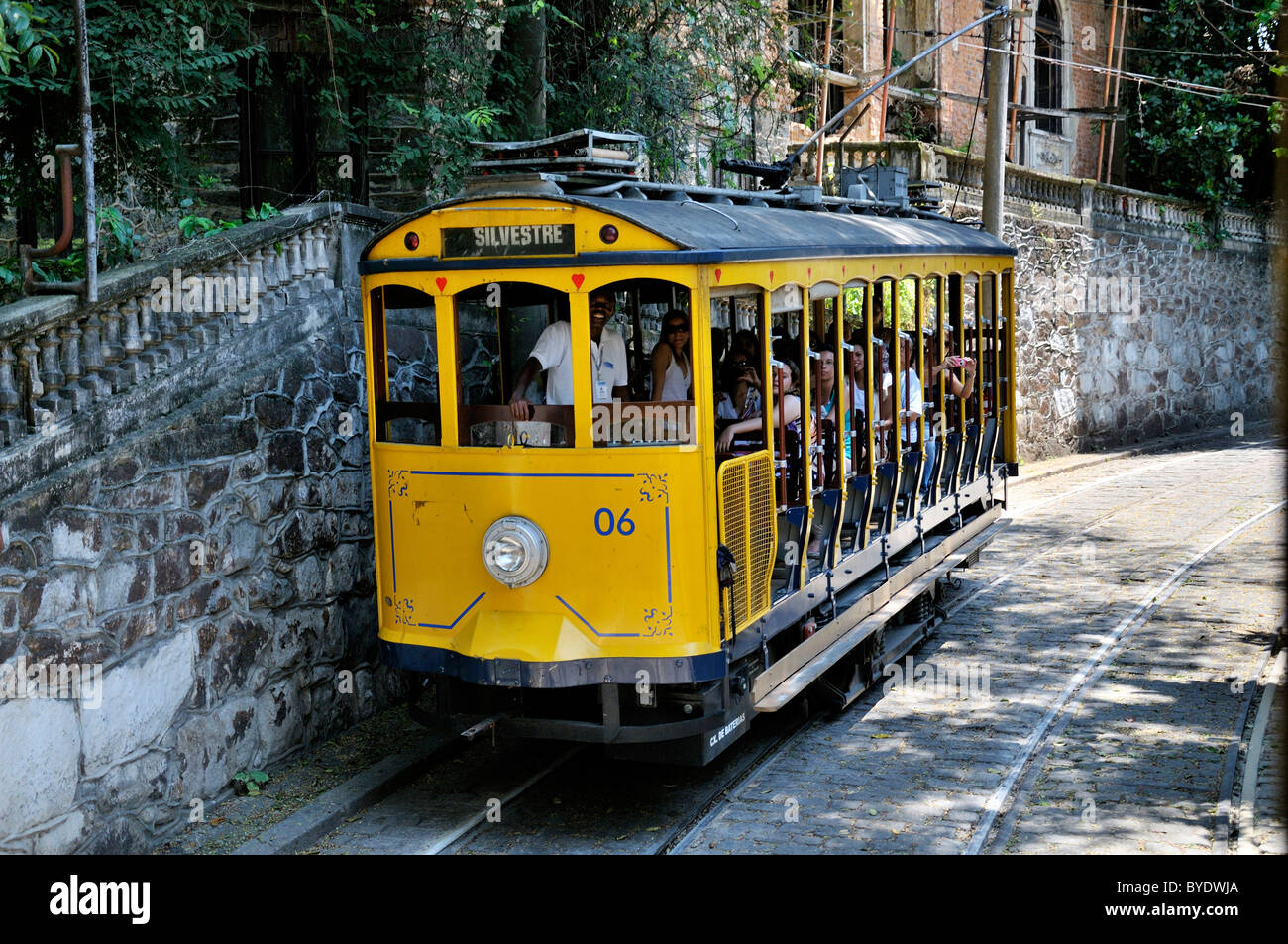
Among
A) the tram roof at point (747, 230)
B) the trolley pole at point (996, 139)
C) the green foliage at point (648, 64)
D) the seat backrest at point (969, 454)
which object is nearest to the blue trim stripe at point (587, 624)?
the tram roof at point (747, 230)

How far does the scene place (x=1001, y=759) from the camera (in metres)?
8.56

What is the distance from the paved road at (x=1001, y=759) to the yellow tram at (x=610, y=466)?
662mm

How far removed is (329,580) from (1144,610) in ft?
24.4

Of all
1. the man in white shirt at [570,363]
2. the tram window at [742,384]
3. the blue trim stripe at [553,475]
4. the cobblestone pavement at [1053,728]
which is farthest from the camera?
the tram window at [742,384]

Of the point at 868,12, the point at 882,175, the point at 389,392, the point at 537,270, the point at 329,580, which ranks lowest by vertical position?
the point at 329,580

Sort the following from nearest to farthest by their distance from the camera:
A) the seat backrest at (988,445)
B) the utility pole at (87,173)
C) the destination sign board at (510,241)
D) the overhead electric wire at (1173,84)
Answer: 1. the utility pole at (87,173)
2. the destination sign board at (510,241)
3. the seat backrest at (988,445)
4. the overhead electric wire at (1173,84)

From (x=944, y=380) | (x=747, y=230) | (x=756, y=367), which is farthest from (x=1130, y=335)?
(x=747, y=230)

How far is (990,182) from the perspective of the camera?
59.3ft

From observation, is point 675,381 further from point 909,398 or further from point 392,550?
point 909,398

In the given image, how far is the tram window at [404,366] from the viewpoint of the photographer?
7.78 m

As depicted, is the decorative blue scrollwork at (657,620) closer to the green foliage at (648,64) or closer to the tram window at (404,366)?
the tram window at (404,366)

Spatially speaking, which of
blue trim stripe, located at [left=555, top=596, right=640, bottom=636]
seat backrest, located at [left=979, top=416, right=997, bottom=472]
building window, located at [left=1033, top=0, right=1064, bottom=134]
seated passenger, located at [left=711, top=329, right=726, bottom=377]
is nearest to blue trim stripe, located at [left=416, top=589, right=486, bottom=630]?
blue trim stripe, located at [left=555, top=596, right=640, bottom=636]

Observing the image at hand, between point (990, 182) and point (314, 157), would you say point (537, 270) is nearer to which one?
point (314, 157)
